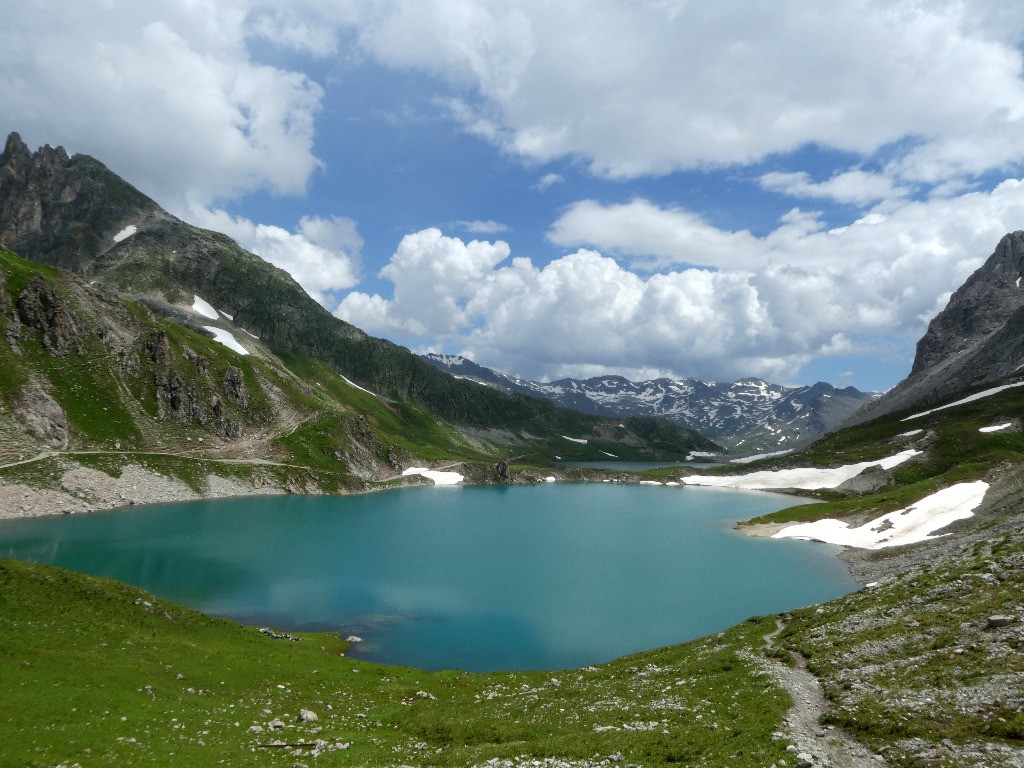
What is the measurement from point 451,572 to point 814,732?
5192 cm

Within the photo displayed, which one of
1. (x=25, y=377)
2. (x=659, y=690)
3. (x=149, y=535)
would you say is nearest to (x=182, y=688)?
(x=659, y=690)

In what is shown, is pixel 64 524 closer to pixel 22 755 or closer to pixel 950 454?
pixel 22 755

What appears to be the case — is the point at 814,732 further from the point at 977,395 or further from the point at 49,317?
the point at 977,395

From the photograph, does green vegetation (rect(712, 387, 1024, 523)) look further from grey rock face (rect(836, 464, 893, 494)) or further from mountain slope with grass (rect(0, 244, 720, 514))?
mountain slope with grass (rect(0, 244, 720, 514))

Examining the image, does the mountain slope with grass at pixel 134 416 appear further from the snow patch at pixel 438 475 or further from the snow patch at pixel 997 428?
the snow patch at pixel 997 428

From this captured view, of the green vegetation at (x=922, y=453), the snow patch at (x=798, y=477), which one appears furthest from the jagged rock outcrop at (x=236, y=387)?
the snow patch at (x=798, y=477)

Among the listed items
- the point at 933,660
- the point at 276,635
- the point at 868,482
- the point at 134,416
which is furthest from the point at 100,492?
the point at 868,482

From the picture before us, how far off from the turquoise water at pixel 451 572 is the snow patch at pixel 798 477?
2159 inches

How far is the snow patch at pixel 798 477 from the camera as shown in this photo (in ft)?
463

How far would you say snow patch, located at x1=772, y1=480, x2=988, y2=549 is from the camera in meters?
76.8

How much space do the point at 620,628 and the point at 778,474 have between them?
146m

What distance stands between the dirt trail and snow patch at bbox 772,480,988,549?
2462 inches

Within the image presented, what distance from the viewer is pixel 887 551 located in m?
74.2

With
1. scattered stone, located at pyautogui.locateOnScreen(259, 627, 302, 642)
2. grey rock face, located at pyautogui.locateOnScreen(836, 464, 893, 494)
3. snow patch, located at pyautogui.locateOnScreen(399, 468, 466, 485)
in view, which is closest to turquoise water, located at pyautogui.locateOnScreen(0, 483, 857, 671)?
scattered stone, located at pyautogui.locateOnScreen(259, 627, 302, 642)
